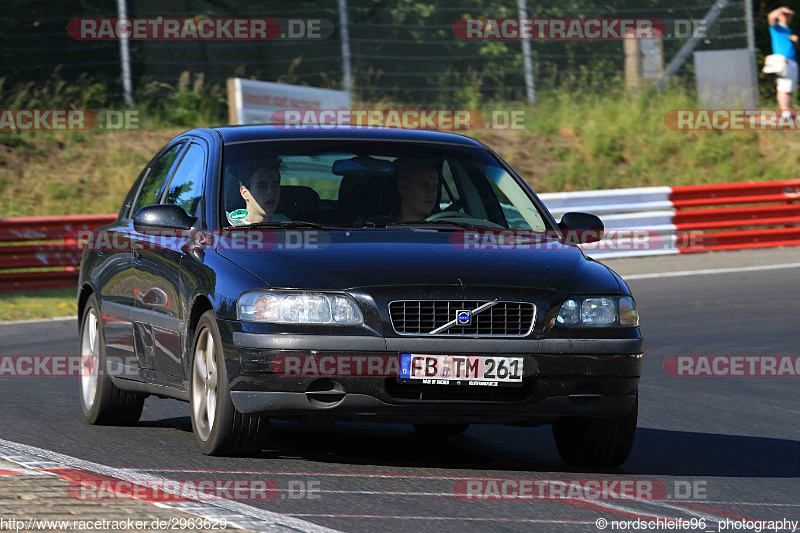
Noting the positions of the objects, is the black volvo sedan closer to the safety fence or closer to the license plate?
the license plate

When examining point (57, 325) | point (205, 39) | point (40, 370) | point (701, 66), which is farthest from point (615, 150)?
point (40, 370)

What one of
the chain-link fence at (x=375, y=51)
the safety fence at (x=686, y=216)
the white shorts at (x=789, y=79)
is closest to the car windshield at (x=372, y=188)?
the safety fence at (x=686, y=216)

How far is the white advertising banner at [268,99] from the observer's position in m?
20.1

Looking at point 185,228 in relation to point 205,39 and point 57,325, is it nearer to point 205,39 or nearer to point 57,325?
point 57,325

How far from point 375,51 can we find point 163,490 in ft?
57.2

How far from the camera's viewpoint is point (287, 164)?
7.93 m

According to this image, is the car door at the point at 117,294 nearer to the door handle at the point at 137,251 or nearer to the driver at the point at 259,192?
the door handle at the point at 137,251

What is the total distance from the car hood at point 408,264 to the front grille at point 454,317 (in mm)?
93

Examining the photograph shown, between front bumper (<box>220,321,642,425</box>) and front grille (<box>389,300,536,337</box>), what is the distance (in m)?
0.06

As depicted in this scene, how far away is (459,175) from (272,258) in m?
1.72

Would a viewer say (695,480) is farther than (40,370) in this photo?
No

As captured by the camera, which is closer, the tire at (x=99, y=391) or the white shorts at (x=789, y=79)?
the tire at (x=99, y=391)

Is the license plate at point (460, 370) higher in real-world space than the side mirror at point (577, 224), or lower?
lower

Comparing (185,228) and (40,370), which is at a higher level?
(185,228)
